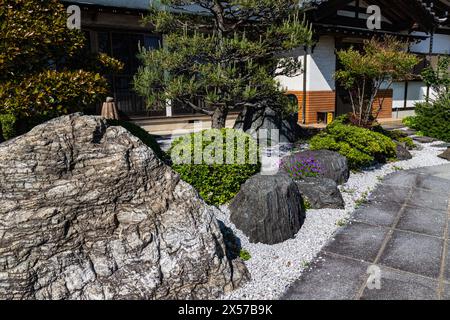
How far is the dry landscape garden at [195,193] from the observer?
13.0ft

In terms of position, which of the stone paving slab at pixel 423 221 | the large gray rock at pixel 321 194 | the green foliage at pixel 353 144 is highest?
the green foliage at pixel 353 144

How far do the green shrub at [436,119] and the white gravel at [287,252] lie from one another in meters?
7.56

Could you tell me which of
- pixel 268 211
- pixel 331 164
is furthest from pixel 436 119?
pixel 268 211

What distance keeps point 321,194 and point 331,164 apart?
1473 mm

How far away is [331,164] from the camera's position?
26.9 ft

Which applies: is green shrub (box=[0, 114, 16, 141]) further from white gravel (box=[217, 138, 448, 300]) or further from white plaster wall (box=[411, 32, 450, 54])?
white plaster wall (box=[411, 32, 450, 54])

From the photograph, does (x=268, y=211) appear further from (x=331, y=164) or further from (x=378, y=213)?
(x=331, y=164)

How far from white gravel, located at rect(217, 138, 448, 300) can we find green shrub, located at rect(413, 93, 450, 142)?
24.8 feet

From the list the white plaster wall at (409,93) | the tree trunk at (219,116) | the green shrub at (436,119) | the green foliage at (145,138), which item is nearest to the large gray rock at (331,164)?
the tree trunk at (219,116)

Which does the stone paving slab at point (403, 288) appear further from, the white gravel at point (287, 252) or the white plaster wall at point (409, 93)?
the white plaster wall at point (409, 93)

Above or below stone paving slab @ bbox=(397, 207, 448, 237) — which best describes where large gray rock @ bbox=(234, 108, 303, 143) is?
above

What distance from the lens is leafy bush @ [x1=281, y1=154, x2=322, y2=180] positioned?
780 cm

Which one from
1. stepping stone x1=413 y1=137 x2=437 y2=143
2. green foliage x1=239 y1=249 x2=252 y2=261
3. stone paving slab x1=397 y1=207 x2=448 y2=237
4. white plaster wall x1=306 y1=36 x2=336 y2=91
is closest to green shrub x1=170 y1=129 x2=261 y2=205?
green foliage x1=239 y1=249 x2=252 y2=261
